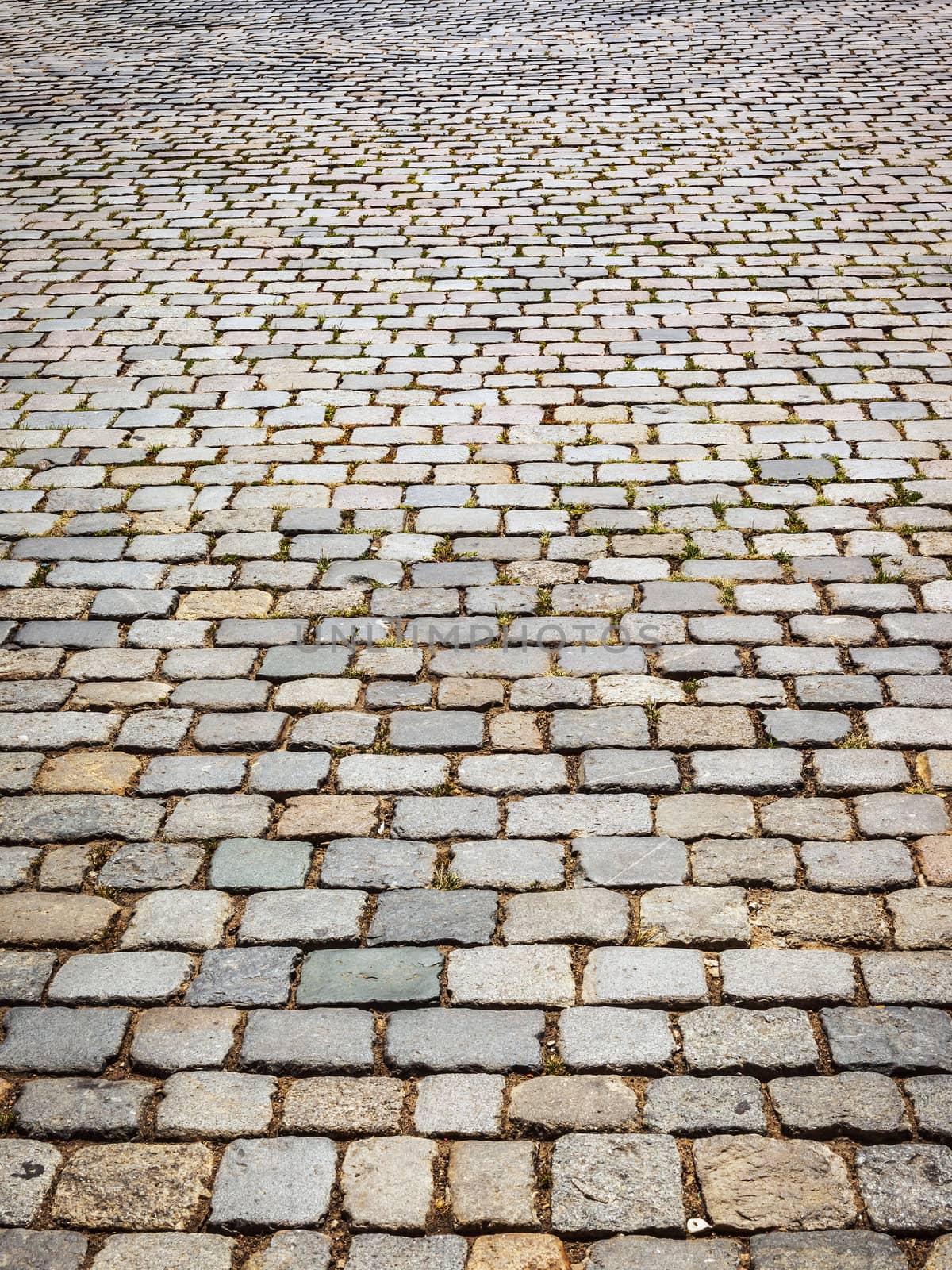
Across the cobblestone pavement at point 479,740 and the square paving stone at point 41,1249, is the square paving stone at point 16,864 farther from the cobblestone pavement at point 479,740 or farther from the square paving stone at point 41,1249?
the square paving stone at point 41,1249

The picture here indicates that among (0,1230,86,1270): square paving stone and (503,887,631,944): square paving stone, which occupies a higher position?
(503,887,631,944): square paving stone

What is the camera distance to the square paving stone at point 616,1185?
2.14 metres

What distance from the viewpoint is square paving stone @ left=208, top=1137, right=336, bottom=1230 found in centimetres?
216

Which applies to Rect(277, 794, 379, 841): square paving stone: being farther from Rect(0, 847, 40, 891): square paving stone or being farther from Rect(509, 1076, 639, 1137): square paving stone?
Rect(509, 1076, 639, 1137): square paving stone

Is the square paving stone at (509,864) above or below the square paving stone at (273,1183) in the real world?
above

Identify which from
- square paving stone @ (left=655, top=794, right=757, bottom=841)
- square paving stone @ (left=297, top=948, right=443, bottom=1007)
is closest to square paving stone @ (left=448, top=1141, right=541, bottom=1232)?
square paving stone @ (left=297, top=948, right=443, bottom=1007)

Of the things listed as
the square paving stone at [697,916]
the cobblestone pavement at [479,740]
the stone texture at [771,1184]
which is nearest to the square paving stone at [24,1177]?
the cobblestone pavement at [479,740]

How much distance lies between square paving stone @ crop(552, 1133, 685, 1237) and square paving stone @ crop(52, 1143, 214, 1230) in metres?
0.66

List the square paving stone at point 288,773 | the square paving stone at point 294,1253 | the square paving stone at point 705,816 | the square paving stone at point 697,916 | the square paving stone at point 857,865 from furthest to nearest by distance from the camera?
the square paving stone at point 288,773 → the square paving stone at point 705,816 → the square paving stone at point 857,865 → the square paving stone at point 697,916 → the square paving stone at point 294,1253

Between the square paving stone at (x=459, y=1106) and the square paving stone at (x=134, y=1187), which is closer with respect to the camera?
the square paving stone at (x=134, y=1187)

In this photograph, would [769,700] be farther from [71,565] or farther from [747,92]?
[747,92]

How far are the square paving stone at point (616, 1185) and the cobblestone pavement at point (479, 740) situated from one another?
10 millimetres

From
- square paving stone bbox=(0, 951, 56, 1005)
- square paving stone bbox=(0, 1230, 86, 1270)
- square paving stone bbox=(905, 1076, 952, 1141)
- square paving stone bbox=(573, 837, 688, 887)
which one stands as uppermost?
square paving stone bbox=(573, 837, 688, 887)

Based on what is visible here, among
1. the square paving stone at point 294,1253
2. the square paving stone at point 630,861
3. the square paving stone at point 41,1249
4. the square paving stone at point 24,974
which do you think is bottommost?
the square paving stone at point 294,1253
